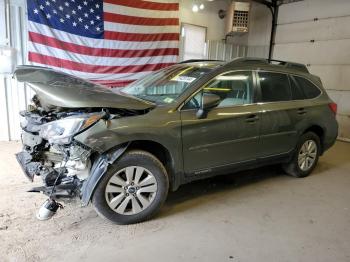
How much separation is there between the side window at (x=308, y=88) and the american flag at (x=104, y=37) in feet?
10.7

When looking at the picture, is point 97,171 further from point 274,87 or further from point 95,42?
point 95,42

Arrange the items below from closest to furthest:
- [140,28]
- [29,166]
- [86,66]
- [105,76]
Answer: [29,166] < [86,66] < [105,76] < [140,28]

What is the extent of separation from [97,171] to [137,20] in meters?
4.26

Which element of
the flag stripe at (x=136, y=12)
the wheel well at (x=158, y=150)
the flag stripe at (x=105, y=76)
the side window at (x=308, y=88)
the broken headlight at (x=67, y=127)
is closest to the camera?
the broken headlight at (x=67, y=127)

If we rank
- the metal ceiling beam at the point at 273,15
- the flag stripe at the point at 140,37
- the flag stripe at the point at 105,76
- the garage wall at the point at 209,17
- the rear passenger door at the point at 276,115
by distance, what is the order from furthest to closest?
1. the metal ceiling beam at the point at 273,15
2. the garage wall at the point at 209,17
3. the flag stripe at the point at 140,37
4. the flag stripe at the point at 105,76
5. the rear passenger door at the point at 276,115

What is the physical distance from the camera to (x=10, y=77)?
499 cm

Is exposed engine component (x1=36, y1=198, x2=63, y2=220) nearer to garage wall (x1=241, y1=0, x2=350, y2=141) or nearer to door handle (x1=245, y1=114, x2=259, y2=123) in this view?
door handle (x1=245, y1=114, x2=259, y2=123)

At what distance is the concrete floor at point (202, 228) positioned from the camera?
2.34 m

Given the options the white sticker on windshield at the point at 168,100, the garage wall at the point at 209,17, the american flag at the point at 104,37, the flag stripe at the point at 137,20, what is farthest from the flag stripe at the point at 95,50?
the white sticker on windshield at the point at 168,100

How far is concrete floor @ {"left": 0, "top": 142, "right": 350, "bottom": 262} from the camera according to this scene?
234 cm

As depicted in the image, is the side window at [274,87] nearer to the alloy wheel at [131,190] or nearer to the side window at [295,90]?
the side window at [295,90]

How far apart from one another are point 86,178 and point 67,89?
0.76 meters

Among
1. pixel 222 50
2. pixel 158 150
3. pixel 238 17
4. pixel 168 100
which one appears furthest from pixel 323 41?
pixel 158 150

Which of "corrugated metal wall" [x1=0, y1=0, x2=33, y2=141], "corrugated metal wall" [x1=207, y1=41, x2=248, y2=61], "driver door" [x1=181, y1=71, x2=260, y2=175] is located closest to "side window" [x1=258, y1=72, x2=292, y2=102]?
"driver door" [x1=181, y1=71, x2=260, y2=175]
